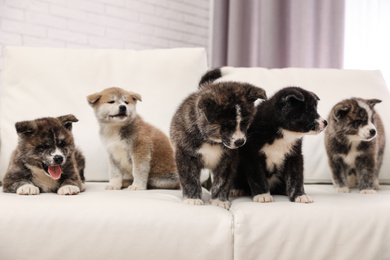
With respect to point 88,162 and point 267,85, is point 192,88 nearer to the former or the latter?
point 267,85

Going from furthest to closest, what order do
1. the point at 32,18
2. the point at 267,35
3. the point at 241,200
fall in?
the point at 267,35
the point at 32,18
the point at 241,200

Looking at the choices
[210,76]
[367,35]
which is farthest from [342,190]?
[367,35]

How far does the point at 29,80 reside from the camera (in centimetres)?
225

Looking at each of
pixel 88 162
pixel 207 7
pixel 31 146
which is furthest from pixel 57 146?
pixel 207 7

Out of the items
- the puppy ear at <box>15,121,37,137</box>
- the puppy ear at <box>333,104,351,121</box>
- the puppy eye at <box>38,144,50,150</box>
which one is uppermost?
the puppy ear at <box>333,104,351,121</box>

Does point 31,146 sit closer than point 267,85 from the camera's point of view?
Yes

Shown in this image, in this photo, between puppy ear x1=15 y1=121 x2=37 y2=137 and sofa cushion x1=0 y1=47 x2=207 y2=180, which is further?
sofa cushion x1=0 y1=47 x2=207 y2=180

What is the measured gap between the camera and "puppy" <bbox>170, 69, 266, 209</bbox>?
1.63 m

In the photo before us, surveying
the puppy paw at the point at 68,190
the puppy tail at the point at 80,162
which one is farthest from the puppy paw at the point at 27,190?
the puppy tail at the point at 80,162

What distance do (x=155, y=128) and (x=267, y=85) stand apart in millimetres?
741

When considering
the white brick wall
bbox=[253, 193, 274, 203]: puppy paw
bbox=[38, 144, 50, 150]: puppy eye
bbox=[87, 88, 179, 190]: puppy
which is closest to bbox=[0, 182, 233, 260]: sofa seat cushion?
bbox=[253, 193, 274, 203]: puppy paw

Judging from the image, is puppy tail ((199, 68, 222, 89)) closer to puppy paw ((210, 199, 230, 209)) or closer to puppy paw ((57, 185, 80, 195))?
puppy paw ((210, 199, 230, 209))

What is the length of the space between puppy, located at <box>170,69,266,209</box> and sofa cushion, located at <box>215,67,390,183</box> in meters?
0.63

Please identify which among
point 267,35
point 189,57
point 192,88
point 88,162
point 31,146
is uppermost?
point 267,35
